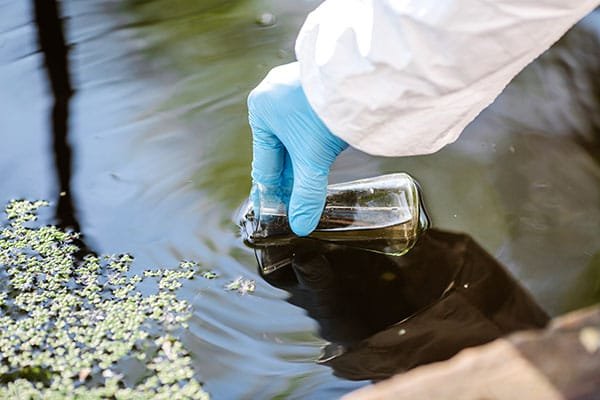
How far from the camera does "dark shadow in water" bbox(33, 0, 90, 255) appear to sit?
54.3 inches

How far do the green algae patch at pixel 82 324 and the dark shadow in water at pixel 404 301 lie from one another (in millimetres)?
199

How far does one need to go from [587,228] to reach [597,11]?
1.97ft

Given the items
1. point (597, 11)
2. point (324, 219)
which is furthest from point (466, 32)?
point (597, 11)

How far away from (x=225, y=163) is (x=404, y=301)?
431 mm

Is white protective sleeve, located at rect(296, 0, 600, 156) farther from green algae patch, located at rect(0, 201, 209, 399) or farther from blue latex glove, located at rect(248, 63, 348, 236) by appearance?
green algae patch, located at rect(0, 201, 209, 399)

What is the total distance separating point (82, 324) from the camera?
120 centimetres

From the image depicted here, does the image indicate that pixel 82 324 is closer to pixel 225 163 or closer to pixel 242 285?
pixel 242 285

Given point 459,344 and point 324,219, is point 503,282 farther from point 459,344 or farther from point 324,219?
point 324,219

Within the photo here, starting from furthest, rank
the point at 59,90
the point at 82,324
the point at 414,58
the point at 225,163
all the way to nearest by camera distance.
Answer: the point at 59,90
the point at 225,163
the point at 82,324
the point at 414,58

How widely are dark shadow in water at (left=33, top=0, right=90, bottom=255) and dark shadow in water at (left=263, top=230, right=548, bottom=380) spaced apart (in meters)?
0.36

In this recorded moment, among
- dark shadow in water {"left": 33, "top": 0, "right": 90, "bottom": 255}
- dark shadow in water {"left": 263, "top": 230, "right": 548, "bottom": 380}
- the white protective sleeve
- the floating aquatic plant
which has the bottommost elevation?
dark shadow in water {"left": 263, "top": 230, "right": 548, "bottom": 380}

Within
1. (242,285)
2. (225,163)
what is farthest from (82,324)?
(225,163)

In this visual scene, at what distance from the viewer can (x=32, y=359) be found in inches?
45.5

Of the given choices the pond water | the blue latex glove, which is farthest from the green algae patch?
the blue latex glove
